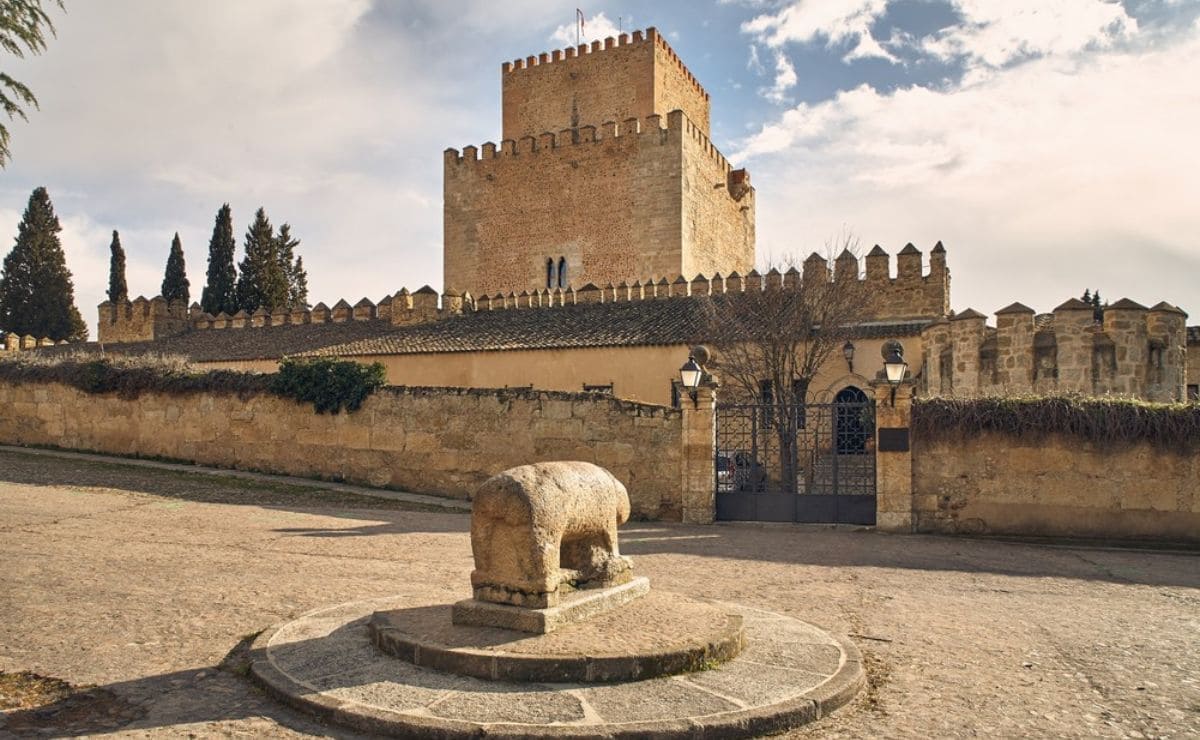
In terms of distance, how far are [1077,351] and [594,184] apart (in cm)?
2014

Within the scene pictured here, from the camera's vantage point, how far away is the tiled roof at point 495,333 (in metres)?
21.4

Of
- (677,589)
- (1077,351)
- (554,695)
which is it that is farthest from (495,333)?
(554,695)

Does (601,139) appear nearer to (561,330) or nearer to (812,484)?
(561,330)

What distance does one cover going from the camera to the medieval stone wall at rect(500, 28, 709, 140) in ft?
110

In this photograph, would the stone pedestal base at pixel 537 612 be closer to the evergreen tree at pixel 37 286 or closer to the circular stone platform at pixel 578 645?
the circular stone platform at pixel 578 645

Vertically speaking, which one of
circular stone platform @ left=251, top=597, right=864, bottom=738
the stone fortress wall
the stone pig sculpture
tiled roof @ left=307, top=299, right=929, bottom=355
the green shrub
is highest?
the stone fortress wall

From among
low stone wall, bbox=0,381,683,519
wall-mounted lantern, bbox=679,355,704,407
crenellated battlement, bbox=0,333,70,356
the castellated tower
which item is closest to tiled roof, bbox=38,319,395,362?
crenellated battlement, bbox=0,333,70,356

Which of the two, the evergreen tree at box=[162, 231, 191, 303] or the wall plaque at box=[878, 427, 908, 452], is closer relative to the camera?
the wall plaque at box=[878, 427, 908, 452]

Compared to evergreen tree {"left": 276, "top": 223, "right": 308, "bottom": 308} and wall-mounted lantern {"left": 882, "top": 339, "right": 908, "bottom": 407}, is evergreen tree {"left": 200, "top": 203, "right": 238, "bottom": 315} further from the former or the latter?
wall-mounted lantern {"left": 882, "top": 339, "right": 908, "bottom": 407}

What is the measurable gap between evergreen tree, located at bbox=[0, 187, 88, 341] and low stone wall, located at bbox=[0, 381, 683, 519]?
89.3 ft

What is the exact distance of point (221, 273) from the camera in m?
39.7

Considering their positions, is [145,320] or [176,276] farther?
[176,276]

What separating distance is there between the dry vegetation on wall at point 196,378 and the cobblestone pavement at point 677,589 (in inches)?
149

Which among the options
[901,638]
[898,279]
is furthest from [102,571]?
[898,279]
